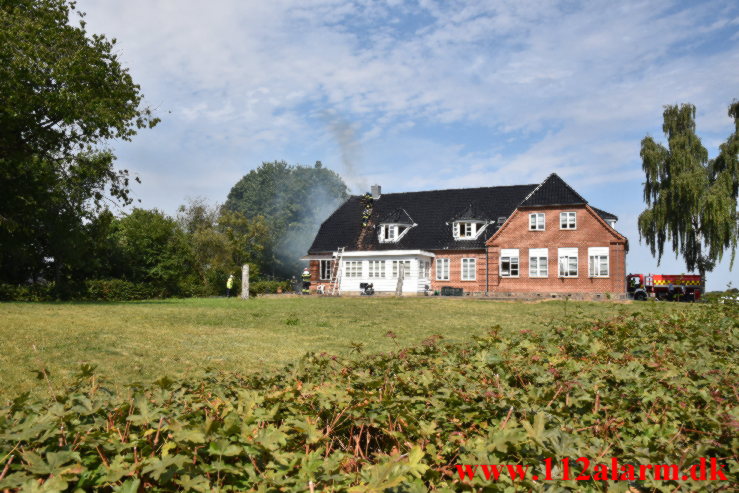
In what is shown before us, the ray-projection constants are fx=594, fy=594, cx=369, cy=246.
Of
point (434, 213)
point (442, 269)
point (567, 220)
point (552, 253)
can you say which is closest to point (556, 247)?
point (552, 253)

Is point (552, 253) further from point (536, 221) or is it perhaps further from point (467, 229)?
point (467, 229)

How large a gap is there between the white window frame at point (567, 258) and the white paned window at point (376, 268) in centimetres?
1404

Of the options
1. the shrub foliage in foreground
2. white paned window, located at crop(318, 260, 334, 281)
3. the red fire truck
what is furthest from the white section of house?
the shrub foliage in foreground

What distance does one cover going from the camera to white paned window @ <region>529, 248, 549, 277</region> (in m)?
43.9

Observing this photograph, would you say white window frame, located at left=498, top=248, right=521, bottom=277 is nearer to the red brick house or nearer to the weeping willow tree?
the red brick house

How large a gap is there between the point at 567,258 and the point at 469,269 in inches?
302

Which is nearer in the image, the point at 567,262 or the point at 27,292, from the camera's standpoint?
the point at 27,292

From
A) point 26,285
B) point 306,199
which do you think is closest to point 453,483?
point 26,285

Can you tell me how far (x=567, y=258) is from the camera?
43.3m

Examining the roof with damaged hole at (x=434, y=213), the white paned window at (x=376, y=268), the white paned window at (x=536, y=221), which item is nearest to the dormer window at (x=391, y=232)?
the roof with damaged hole at (x=434, y=213)

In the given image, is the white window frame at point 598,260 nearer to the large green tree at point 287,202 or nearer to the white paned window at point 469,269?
the white paned window at point 469,269

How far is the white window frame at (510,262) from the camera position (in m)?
44.9

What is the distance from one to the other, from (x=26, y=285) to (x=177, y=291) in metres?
11.1

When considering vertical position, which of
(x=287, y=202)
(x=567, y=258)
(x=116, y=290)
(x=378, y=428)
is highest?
(x=287, y=202)
